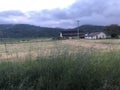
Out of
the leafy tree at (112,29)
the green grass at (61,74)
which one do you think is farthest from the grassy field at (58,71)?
the leafy tree at (112,29)

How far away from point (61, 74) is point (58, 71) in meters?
0.14

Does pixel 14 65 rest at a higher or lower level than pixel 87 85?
higher

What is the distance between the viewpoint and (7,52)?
7.83m

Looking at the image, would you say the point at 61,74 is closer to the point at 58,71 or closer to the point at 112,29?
the point at 58,71

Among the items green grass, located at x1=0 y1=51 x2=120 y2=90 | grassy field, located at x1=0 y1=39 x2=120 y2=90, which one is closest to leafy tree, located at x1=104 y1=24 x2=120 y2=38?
grassy field, located at x1=0 y1=39 x2=120 y2=90

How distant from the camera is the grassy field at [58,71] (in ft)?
21.4

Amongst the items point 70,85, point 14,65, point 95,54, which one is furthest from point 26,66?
point 95,54

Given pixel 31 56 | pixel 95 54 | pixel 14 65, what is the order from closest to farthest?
pixel 14 65, pixel 31 56, pixel 95 54

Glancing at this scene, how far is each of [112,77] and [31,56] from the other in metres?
2.05

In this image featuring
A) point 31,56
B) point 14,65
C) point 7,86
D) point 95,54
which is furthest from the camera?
point 95,54

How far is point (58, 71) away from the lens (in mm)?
6805

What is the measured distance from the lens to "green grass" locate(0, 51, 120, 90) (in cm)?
649

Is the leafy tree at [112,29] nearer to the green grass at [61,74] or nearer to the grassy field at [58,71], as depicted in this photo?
the grassy field at [58,71]

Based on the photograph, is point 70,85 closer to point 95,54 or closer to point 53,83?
point 53,83
